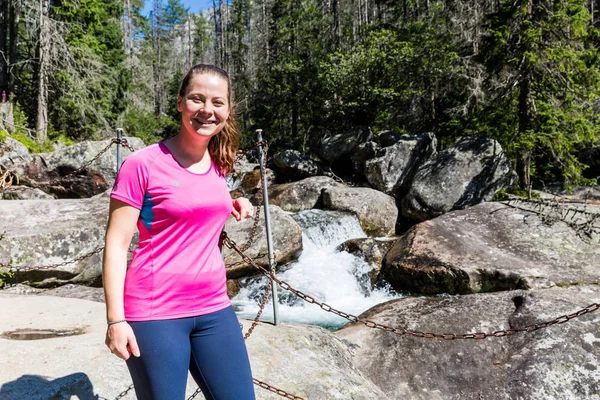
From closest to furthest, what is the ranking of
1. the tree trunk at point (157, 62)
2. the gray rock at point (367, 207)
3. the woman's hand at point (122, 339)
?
the woman's hand at point (122, 339) < the gray rock at point (367, 207) < the tree trunk at point (157, 62)

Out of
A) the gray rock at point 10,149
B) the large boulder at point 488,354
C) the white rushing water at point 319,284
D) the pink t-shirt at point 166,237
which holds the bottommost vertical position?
the white rushing water at point 319,284

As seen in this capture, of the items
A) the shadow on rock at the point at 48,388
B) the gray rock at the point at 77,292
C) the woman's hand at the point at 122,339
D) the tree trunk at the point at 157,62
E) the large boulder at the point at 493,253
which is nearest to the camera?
the woman's hand at the point at 122,339

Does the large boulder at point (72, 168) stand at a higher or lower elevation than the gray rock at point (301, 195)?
higher

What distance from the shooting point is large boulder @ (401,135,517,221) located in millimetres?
12461

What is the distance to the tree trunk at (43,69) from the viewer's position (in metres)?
15.4

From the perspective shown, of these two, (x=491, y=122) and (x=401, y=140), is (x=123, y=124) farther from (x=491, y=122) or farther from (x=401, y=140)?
(x=491, y=122)

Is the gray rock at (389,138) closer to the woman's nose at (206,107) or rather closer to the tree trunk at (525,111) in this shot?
the tree trunk at (525,111)

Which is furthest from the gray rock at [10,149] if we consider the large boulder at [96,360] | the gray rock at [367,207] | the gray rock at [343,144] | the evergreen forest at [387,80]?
the gray rock at [343,144]

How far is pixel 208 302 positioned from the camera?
1.82m

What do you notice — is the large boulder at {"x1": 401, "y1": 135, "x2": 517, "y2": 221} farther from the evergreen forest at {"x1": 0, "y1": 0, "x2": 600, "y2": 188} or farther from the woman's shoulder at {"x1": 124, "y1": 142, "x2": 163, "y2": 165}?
the woman's shoulder at {"x1": 124, "y1": 142, "x2": 163, "y2": 165}

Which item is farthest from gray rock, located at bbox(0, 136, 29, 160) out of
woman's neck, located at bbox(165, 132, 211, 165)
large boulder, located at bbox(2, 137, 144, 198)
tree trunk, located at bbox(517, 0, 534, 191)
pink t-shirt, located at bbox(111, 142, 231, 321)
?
tree trunk, located at bbox(517, 0, 534, 191)

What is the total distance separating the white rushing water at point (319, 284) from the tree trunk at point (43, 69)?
37.6 ft

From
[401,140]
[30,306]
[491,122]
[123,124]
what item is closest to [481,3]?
[401,140]

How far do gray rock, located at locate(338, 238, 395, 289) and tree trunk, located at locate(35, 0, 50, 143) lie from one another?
12.4m
